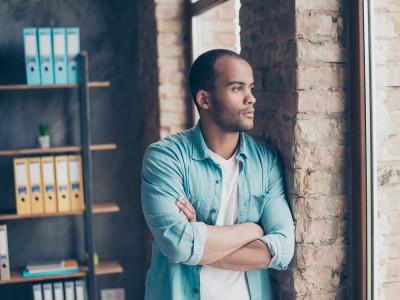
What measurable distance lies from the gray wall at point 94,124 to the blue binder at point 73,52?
0.28m

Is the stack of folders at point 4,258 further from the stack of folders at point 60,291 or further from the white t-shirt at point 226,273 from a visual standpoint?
the white t-shirt at point 226,273

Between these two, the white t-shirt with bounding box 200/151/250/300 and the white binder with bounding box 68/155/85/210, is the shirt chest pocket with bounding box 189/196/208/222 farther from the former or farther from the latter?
the white binder with bounding box 68/155/85/210

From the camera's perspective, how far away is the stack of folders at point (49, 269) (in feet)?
11.9

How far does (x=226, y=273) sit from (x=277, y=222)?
0.24 m

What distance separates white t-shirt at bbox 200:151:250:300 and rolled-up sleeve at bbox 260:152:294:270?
115 millimetres

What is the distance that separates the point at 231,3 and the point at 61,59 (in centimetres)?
104

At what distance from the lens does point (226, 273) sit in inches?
82.0

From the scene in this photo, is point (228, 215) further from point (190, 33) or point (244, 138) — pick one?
point (190, 33)

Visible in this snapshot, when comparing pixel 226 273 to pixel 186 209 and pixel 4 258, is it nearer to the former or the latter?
pixel 186 209

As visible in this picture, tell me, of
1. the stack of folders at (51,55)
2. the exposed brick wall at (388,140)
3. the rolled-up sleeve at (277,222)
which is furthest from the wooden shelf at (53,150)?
the exposed brick wall at (388,140)

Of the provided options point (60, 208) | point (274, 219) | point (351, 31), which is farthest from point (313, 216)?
point (60, 208)

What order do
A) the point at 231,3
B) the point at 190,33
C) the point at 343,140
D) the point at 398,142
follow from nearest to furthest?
1. the point at 398,142
2. the point at 343,140
3. the point at 231,3
4. the point at 190,33

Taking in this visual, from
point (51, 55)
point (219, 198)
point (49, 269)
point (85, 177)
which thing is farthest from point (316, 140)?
point (49, 269)

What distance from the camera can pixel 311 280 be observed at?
2.10 metres
